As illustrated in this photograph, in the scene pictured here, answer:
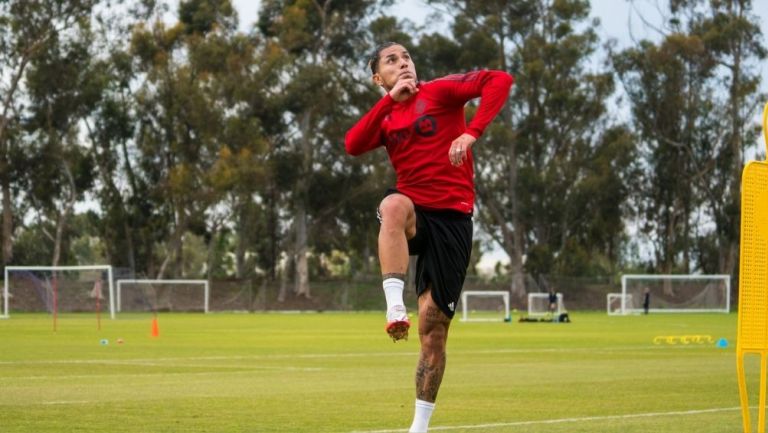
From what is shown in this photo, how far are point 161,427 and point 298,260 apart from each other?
225ft

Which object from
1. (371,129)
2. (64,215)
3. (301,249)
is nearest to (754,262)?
(371,129)

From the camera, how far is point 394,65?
844 centimetres

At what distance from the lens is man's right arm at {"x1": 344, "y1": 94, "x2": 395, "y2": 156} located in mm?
8312

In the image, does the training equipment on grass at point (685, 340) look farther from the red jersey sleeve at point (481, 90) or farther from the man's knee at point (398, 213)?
the man's knee at point (398, 213)

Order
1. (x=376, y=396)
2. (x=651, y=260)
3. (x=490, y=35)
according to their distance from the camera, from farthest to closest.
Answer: (x=651, y=260)
(x=490, y=35)
(x=376, y=396)

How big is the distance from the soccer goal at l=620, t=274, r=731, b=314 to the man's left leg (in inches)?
2630

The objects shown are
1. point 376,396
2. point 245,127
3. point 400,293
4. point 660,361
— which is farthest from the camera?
point 245,127

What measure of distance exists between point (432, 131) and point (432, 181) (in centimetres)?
30

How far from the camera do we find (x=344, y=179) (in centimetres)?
7856

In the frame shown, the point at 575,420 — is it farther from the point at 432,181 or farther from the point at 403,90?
the point at 403,90

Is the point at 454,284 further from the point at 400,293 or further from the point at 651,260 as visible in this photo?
the point at 651,260

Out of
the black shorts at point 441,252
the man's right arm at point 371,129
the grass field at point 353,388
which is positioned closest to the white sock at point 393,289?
the black shorts at point 441,252

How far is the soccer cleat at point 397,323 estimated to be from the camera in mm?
7426

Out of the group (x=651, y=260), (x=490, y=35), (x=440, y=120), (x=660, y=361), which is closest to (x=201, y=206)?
(x=490, y=35)
